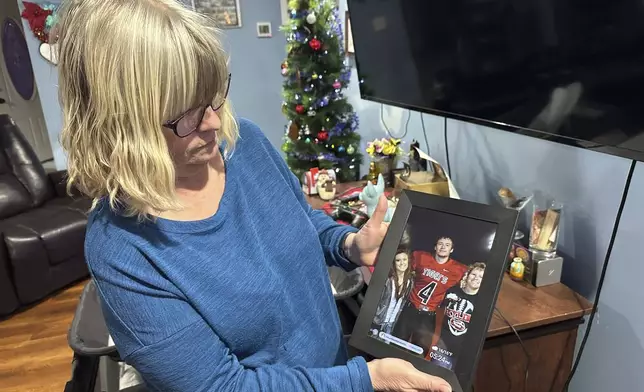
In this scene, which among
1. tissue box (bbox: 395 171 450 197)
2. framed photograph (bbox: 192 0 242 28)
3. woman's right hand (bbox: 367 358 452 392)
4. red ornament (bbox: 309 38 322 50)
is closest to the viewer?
woman's right hand (bbox: 367 358 452 392)

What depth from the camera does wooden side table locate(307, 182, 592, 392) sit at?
1.12m

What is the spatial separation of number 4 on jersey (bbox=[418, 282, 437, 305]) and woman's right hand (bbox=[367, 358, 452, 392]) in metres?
0.13

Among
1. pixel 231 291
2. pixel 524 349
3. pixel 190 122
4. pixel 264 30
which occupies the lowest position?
pixel 524 349

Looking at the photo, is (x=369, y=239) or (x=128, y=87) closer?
(x=128, y=87)

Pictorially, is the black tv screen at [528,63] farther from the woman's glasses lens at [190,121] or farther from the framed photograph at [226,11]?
the framed photograph at [226,11]

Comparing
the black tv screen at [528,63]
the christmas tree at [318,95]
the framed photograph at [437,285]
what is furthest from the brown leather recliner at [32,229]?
the framed photograph at [437,285]

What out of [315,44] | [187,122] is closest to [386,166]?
[315,44]

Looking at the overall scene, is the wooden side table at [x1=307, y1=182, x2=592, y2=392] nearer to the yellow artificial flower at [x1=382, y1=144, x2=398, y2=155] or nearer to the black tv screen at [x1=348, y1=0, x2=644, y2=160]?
the black tv screen at [x1=348, y1=0, x2=644, y2=160]

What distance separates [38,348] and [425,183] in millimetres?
2088

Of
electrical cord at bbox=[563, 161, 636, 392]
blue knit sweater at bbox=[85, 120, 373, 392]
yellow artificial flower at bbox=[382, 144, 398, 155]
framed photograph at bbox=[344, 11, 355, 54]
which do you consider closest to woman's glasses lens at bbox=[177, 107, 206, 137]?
blue knit sweater at bbox=[85, 120, 373, 392]

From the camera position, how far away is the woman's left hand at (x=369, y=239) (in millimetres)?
961

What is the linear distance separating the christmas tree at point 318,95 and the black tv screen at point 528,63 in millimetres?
992

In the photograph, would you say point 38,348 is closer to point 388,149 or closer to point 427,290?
point 388,149

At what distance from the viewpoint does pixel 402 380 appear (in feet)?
2.61
